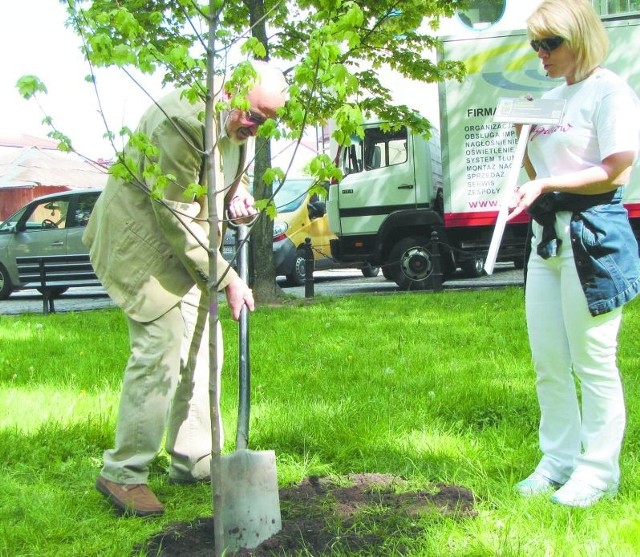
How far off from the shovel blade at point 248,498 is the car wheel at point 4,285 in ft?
42.2

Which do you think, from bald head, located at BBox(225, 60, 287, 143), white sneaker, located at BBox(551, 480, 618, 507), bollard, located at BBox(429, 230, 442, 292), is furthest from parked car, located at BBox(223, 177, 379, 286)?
white sneaker, located at BBox(551, 480, 618, 507)

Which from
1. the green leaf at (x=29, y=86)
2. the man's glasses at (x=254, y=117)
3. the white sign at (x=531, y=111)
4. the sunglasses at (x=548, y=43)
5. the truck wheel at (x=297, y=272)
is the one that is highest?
the sunglasses at (x=548, y=43)

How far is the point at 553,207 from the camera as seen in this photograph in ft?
9.95

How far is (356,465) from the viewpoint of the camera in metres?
3.67

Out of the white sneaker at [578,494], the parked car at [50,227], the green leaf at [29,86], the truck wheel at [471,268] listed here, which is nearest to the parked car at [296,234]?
the truck wheel at [471,268]

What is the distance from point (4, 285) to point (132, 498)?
12.7 meters

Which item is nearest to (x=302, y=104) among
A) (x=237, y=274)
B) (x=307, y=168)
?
(x=307, y=168)

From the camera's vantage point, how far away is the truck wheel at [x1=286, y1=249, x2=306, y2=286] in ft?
50.0

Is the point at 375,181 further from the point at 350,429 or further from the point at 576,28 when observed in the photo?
the point at 576,28

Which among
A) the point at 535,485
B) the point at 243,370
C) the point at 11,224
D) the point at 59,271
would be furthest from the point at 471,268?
the point at 243,370

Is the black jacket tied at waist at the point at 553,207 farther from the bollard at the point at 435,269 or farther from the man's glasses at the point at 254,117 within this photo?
the bollard at the point at 435,269

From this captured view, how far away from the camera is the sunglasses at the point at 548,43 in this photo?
2867mm

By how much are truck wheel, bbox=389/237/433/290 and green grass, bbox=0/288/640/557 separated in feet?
17.6

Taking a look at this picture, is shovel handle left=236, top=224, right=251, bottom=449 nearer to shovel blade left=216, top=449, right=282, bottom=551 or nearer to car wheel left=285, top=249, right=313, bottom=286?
shovel blade left=216, top=449, right=282, bottom=551
